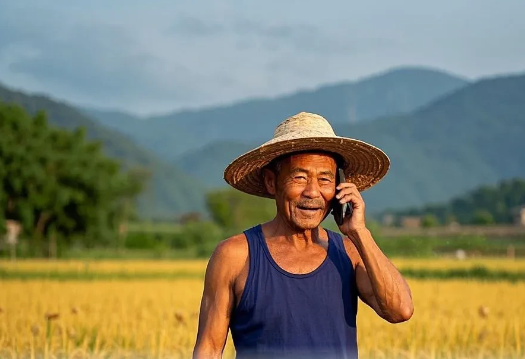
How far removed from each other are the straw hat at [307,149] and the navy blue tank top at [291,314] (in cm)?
45

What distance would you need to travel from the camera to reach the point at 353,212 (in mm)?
3658

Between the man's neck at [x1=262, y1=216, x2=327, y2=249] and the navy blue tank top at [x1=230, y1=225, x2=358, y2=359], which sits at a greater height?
the man's neck at [x1=262, y1=216, x2=327, y2=249]

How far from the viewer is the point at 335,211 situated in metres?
3.80

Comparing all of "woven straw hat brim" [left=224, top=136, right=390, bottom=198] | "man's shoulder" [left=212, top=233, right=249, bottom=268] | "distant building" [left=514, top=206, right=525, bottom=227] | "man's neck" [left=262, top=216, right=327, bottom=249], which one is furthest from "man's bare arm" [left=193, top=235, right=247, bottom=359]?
"distant building" [left=514, top=206, right=525, bottom=227]

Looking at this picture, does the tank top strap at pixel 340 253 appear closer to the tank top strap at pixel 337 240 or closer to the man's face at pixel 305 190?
the tank top strap at pixel 337 240

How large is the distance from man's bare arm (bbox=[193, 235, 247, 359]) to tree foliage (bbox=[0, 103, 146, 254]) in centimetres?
4947

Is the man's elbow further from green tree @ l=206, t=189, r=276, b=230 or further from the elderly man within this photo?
green tree @ l=206, t=189, r=276, b=230

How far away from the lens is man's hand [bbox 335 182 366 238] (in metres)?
3.64

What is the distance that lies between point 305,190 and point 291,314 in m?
0.50

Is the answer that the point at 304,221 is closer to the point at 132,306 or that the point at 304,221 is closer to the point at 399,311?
the point at 399,311

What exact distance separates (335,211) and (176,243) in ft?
261

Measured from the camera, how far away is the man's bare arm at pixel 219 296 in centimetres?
366

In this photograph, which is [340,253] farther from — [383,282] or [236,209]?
[236,209]

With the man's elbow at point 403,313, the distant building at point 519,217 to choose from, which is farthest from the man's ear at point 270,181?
the distant building at point 519,217
